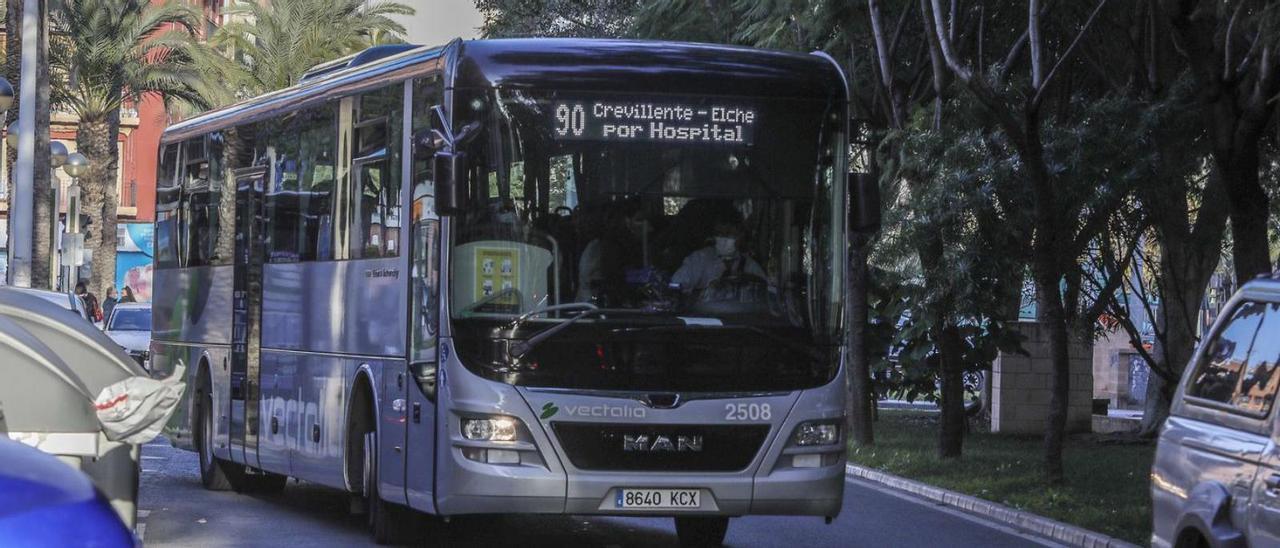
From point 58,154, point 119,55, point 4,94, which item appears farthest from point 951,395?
point 119,55

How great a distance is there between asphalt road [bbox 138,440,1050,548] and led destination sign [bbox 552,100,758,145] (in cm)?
323

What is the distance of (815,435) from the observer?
1240cm

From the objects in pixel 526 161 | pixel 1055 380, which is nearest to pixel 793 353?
pixel 526 161

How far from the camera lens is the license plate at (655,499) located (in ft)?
39.4

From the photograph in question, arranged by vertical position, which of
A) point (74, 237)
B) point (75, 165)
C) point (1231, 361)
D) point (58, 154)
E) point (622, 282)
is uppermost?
point (58, 154)

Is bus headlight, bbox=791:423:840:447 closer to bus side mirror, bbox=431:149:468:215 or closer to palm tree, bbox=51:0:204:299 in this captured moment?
bus side mirror, bbox=431:149:468:215

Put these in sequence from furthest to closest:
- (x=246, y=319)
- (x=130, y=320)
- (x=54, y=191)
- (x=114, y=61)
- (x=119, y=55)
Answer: (x=114, y=61), (x=119, y=55), (x=54, y=191), (x=130, y=320), (x=246, y=319)

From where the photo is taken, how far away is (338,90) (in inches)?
590

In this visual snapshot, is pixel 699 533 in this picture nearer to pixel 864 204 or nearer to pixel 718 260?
pixel 718 260

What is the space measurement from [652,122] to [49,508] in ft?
27.3

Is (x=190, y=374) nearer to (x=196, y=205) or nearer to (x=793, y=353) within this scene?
(x=196, y=205)

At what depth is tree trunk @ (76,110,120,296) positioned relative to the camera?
53.4m

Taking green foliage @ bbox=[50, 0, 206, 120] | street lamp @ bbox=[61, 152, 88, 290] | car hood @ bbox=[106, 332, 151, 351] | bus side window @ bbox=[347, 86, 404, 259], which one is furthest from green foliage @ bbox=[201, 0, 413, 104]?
bus side window @ bbox=[347, 86, 404, 259]

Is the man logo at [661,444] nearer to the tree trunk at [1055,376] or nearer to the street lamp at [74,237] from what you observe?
the tree trunk at [1055,376]
